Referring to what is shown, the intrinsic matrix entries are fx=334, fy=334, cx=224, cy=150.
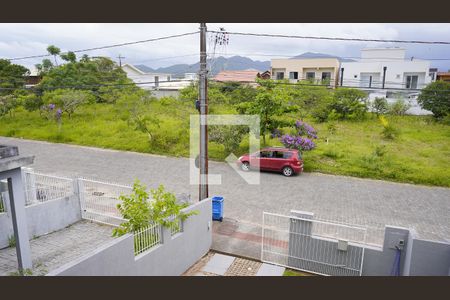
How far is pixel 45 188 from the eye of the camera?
9.76 meters

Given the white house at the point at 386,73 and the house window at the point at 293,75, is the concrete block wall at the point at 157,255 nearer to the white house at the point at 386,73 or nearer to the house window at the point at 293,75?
the white house at the point at 386,73

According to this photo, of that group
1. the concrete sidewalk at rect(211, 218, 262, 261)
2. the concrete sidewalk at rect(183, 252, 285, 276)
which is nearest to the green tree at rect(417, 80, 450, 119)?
the concrete sidewalk at rect(211, 218, 262, 261)

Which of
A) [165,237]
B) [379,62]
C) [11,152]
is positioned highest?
[379,62]

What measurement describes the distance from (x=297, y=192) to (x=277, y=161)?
89.0 inches

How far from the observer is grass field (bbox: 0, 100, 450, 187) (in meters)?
15.3

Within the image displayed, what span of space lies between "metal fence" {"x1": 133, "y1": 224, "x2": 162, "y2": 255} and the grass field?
10.3m

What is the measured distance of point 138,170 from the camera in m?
15.8

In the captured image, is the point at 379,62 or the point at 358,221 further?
the point at 379,62

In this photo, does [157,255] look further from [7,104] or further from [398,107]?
[7,104]

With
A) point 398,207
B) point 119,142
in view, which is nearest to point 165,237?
point 398,207

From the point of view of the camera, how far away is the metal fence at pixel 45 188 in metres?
9.70

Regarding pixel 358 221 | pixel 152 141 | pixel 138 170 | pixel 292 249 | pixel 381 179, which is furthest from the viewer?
pixel 152 141

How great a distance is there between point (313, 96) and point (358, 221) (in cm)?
1731

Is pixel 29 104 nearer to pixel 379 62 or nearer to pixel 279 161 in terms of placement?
pixel 279 161
